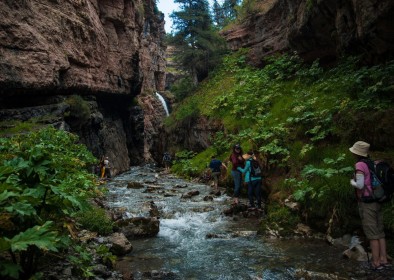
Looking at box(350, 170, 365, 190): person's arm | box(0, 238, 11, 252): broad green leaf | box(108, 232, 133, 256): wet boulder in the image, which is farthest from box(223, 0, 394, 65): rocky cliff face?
box(0, 238, 11, 252): broad green leaf

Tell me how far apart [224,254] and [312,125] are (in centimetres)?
701

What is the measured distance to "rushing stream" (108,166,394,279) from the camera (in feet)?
20.9

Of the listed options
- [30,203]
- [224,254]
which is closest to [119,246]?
[224,254]

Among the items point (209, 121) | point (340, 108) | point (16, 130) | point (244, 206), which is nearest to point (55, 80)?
point (16, 130)

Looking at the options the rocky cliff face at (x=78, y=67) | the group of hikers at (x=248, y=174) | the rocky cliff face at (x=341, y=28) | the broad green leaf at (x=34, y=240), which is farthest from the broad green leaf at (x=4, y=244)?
the rocky cliff face at (x=78, y=67)

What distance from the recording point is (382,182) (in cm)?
607

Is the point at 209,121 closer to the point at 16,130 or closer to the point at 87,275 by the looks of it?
the point at 16,130

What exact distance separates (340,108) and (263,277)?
24.7 ft

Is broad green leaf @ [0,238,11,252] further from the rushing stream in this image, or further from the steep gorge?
the steep gorge

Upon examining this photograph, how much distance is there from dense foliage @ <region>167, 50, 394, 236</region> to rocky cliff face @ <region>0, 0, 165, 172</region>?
1016cm

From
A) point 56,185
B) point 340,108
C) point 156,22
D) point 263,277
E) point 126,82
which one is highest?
point 156,22

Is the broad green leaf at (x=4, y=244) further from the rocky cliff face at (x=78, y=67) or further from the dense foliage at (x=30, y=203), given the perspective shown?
the rocky cliff face at (x=78, y=67)

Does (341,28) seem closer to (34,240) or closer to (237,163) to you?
(237,163)

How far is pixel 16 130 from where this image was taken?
57.2 ft
